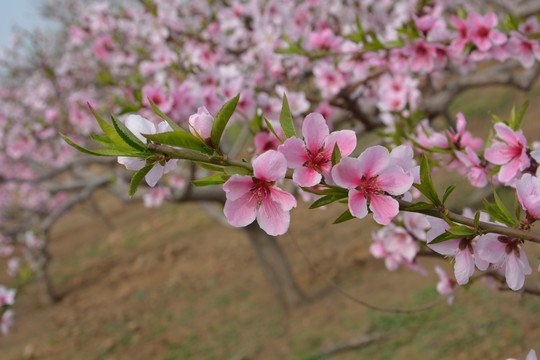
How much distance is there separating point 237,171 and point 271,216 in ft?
0.47

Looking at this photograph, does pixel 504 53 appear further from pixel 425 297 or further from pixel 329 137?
pixel 425 297

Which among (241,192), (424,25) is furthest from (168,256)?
(241,192)

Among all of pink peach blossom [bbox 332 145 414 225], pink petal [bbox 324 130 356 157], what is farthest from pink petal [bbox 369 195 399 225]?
pink petal [bbox 324 130 356 157]

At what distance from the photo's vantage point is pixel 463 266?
2.96 feet

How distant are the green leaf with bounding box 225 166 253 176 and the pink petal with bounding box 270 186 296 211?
0.07 m

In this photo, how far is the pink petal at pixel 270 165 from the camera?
0.77 metres

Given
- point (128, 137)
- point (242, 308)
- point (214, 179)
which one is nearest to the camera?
point (128, 137)

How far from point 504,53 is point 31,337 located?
294 inches

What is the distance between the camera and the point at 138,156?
79 centimetres

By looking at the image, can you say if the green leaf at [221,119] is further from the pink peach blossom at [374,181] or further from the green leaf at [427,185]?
the green leaf at [427,185]

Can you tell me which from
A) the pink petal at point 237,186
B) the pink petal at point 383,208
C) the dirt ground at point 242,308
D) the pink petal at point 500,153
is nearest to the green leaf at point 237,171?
the pink petal at point 237,186

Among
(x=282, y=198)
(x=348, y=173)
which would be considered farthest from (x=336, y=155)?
(x=282, y=198)

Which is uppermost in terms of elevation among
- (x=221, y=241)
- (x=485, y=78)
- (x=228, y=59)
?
(x=228, y=59)

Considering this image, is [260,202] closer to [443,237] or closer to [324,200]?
[324,200]
